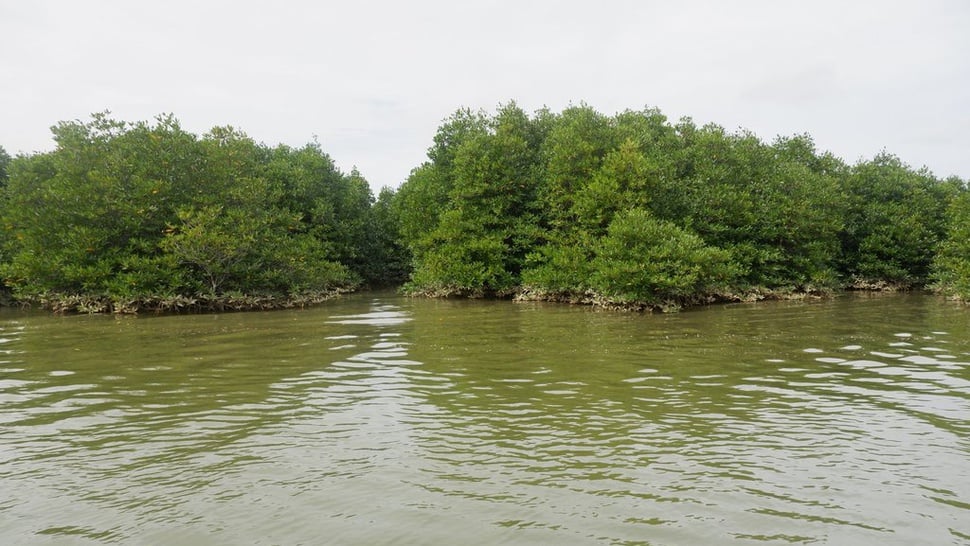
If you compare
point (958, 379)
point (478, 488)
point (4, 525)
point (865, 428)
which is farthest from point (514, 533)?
point (958, 379)

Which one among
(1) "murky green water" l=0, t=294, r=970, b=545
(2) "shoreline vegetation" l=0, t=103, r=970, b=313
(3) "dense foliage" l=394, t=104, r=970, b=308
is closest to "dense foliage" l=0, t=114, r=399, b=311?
(2) "shoreline vegetation" l=0, t=103, r=970, b=313

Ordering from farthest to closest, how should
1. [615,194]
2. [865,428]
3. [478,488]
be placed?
1. [615,194]
2. [865,428]
3. [478,488]

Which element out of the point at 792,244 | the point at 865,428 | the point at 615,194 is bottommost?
the point at 865,428

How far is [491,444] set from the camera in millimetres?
7082

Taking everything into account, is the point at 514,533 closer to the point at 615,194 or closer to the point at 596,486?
the point at 596,486

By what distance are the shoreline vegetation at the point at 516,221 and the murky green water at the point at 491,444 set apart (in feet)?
41.2

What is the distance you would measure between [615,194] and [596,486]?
25090 mm

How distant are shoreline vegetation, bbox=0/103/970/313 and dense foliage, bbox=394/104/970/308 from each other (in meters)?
0.12

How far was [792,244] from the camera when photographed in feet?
114

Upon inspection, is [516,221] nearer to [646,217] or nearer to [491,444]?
[646,217]

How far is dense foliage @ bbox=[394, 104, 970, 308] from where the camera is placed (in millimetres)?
27250

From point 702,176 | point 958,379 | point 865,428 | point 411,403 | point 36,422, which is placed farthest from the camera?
point 702,176

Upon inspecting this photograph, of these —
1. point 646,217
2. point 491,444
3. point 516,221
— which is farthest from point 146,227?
point 491,444

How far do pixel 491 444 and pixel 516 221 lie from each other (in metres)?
29.2
